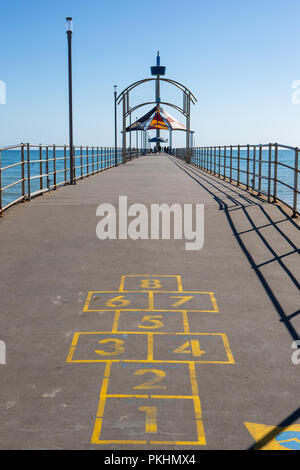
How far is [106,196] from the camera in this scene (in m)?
14.2

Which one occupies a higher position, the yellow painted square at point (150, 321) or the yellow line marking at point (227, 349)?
the yellow painted square at point (150, 321)

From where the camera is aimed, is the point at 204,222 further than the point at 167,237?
Yes

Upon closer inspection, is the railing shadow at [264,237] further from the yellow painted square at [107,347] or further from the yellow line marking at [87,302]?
the yellow line marking at [87,302]

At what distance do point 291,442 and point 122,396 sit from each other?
1.20 meters

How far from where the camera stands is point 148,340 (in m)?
5.12

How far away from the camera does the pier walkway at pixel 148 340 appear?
3.61 metres

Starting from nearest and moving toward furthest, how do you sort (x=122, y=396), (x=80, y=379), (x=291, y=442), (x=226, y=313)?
1. (x=291, y=442)
2. (x=122, y=396)
3. (x=80, y=379)
4. (x=226, y=313)

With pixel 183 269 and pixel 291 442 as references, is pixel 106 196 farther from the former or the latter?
pixel 291 442

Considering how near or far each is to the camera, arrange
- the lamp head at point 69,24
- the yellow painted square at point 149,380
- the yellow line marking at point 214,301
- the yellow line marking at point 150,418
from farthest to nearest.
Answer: the lamp head at point 69,24 < the yellow line marking at point 214,301 < the yellow painted square at point 149,380 < the yellow line marking at point 150,418

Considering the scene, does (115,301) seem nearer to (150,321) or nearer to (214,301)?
(150,321)

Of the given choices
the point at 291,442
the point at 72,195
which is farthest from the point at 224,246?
the point at 72,195

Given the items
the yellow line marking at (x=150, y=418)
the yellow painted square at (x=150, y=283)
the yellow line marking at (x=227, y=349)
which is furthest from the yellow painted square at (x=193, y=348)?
the yellow painted square at (x=150, y=283)

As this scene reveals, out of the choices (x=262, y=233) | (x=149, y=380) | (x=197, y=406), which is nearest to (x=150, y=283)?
(x=149, y=380)
